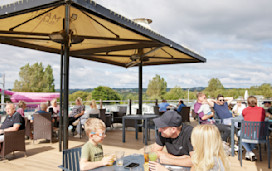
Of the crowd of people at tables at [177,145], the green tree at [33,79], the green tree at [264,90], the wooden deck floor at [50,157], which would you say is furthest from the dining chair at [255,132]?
the green tree at [33,79]

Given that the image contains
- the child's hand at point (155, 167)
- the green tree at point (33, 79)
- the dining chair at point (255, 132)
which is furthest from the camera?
the green tree at point (33, 79)

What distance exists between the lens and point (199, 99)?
532 cm

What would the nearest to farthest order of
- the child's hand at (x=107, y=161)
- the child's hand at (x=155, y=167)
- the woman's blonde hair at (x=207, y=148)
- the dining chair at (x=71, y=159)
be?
the woman's blonde hair at (x=207, y=148), the child's hand at (x=155, y=167), the child's hand at (x=107, y=161), the dining chair at (x=71, y=159)

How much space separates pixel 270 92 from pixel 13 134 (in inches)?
1714

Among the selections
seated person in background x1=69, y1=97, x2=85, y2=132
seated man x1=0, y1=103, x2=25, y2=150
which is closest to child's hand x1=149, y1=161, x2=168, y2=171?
seated man x1=0, y1=103, x2=25, y2=150

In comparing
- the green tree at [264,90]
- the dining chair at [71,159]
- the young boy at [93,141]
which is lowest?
the dining chair at [71,159]

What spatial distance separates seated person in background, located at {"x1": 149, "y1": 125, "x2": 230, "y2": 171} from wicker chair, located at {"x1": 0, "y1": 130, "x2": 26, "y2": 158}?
385 cm

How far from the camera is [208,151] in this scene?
159 centimetres

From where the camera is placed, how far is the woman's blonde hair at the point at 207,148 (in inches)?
62.2

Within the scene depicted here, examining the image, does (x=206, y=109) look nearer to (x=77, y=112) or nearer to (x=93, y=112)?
(x=93, y=112)

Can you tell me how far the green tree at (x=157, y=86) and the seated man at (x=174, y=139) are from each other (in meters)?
49.1

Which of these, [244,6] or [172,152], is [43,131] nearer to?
[172,152]

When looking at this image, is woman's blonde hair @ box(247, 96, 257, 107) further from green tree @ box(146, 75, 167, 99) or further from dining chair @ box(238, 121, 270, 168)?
green tree @ box(146, 75, 167, 99)

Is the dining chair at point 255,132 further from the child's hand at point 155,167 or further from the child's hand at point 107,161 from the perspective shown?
the child's hand at point 107,161
